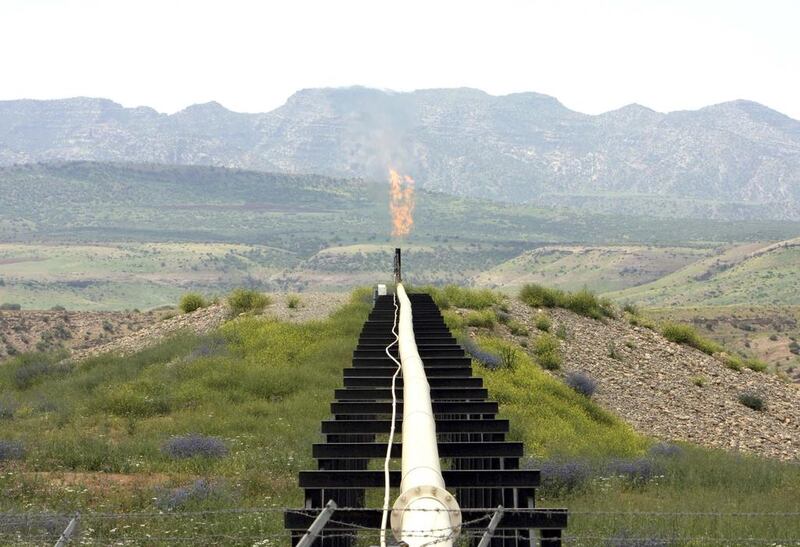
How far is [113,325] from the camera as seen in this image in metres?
51.5

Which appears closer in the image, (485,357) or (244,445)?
(244,445)

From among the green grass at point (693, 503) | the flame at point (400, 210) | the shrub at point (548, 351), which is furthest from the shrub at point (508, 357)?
the flame at point (400, 210)

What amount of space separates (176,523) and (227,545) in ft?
3.37

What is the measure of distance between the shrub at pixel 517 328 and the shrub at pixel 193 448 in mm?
16527

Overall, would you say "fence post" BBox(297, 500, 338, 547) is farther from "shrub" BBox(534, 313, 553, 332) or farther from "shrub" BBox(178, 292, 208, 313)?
"shrub" BBox(178, 292, 208, 313)

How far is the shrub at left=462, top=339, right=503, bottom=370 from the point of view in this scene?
26938mm

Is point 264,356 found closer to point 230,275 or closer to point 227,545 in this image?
point 227,545

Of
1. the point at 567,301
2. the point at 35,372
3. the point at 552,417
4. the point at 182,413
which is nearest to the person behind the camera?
the point at 182,413

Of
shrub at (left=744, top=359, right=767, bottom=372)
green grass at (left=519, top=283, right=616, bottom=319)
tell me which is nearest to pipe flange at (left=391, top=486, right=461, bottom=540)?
shrub at (left=744, top=359, right=767, bottom=372)

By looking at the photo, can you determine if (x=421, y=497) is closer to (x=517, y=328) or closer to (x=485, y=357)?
(x=485, y=357)

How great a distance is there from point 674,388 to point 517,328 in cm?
531

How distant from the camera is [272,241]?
18675 cm

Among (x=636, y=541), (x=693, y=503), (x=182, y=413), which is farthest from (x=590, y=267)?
(x=636, y=541)

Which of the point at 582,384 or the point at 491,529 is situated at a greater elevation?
the point at 491,529
